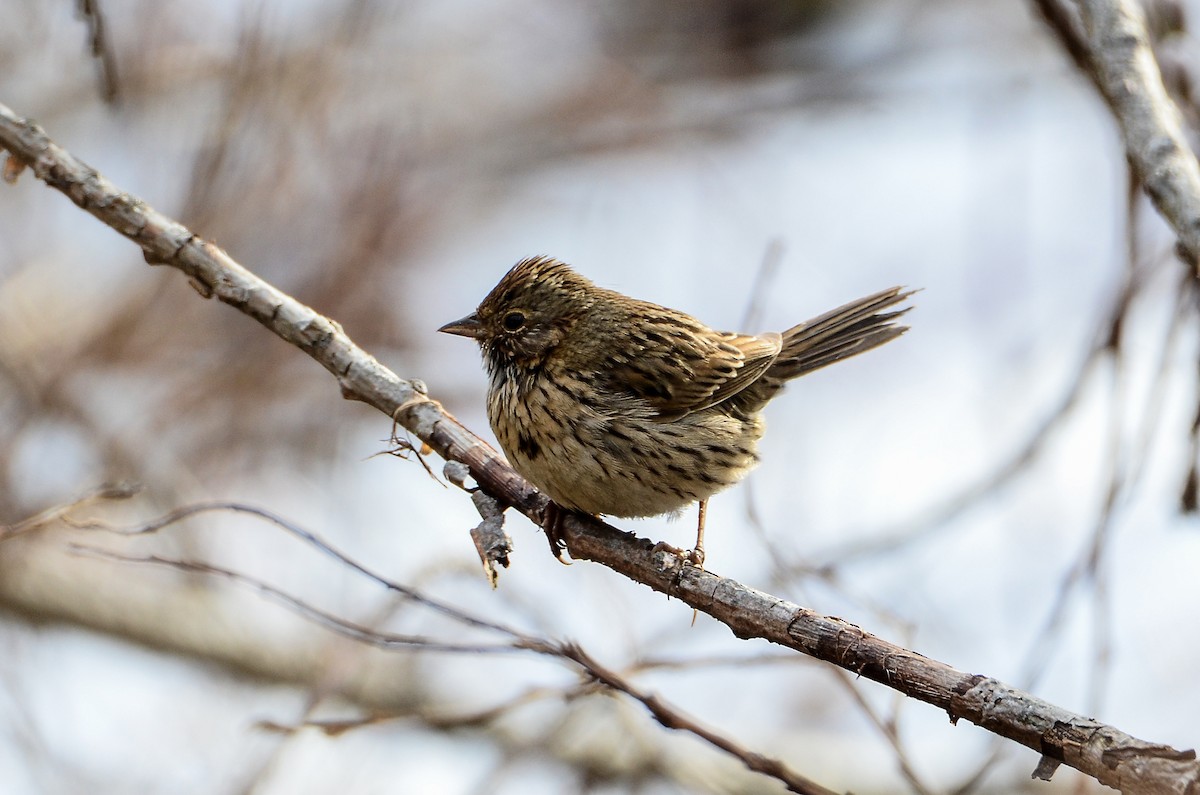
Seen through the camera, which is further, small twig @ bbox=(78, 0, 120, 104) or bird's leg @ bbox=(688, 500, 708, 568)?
bird's leg @ bbox=(688, 500, 708, 568)

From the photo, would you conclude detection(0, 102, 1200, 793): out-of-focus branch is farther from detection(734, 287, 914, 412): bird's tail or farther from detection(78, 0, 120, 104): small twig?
detection(734, 287, 914, 412): bird's tail

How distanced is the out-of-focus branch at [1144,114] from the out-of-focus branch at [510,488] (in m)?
0.15

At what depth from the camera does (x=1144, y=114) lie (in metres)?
3.38

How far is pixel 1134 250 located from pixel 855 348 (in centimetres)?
143

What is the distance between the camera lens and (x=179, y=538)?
6805 millimetres

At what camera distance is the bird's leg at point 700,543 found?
398cm

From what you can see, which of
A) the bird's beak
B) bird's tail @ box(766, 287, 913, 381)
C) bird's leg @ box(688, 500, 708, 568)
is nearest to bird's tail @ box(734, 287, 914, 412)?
bird's tail @ box(766, 287, 913, 381)

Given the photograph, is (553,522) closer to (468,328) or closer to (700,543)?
(700,543)

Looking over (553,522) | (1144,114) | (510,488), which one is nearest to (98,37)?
(510,488)

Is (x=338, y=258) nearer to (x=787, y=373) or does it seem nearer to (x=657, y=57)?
(x=787, y=373)

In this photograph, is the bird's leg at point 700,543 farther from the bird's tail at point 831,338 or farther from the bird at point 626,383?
the bird's tail at point 831,338

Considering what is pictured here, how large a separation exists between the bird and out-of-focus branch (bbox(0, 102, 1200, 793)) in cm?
25

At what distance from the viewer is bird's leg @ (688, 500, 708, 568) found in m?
3.98

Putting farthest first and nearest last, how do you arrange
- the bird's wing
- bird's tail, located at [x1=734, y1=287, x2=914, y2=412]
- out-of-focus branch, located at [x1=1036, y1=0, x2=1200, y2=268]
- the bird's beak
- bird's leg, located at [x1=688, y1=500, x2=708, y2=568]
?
bird's tail, located at [x1=734, y1=287, x2=914, y2=412] < the bird's beak < the bird's wing < bird's leg, located at [x1=688, y1=500, x2=708, y2=568] < out-of-focus branch, located at [x1=1036, y1=0, x2=1200, y2=268]
